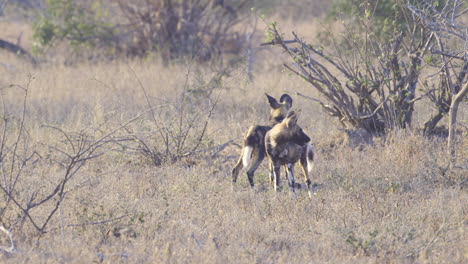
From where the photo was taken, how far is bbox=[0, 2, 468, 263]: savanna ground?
4.41 m

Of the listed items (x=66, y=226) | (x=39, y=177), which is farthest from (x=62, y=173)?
(x=66, y=226)

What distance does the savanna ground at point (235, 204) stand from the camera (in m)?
4.41

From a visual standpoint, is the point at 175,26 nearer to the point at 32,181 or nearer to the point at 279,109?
the point at 279,109

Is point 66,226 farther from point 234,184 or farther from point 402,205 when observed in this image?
point 402,205

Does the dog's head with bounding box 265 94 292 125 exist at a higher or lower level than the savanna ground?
higher

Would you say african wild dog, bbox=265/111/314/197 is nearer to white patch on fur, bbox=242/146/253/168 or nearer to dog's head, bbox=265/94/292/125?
white patch on fur, bbox=242/146/253/168

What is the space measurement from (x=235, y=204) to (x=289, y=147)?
76cm

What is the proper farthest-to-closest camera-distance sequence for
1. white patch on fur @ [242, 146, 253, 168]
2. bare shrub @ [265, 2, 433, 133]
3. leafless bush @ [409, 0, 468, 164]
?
1. bare shrub @ [265, 2, 433, 133]
2. white patch on fur @ [242, 146, 253, 168]
3. leafless bush @ [409, 0, 468, 164]

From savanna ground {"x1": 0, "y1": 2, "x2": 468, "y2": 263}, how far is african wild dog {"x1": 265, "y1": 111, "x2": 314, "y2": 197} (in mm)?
242

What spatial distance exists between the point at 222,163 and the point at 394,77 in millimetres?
2241

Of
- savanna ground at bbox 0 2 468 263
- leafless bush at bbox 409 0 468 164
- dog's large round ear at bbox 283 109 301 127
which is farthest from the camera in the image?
leafless bush at bbox 409 0 468 164

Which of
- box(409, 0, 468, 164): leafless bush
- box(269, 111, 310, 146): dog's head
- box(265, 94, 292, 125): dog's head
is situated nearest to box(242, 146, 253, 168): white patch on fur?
box(269, 111, 310, 146): dog's head

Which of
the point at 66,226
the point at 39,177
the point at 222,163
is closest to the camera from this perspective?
the point at 66,226

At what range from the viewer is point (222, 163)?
7.46 m
